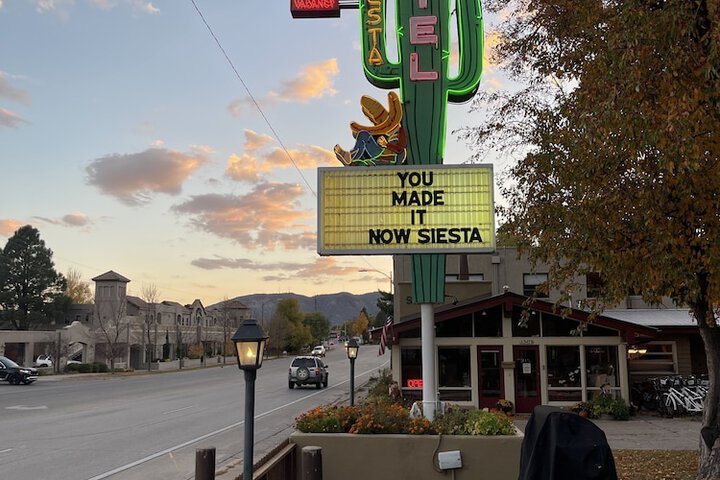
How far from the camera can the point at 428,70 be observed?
38.3ft

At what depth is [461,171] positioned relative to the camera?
9.53 metres

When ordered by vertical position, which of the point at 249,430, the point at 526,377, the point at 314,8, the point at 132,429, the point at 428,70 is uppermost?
the point at 314,8

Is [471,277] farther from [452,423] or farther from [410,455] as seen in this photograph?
Result: [410,455]

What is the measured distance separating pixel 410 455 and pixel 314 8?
952 centimetres

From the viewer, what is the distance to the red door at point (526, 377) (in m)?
21.3

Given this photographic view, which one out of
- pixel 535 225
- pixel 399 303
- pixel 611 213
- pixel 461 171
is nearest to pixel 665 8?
pixel 611 213

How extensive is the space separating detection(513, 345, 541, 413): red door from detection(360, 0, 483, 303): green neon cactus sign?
11.5 metres

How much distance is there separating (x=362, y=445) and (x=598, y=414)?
548 inches

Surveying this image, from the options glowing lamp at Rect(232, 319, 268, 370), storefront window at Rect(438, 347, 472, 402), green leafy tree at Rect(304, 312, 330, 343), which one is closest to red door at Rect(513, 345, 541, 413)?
storefront window at Rect(438, 347, 472, 402)

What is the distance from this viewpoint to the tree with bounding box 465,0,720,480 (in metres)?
6.88

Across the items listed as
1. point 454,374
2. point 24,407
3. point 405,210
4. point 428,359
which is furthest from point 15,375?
point 405,210

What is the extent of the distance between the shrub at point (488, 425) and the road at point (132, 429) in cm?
371

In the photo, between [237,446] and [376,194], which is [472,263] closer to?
[237,446]

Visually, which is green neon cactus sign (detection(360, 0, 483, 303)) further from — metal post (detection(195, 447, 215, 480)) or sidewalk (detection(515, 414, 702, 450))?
sidewalk (detection(515, 414, 702, 450))
